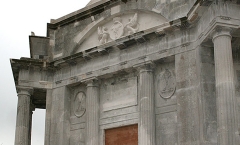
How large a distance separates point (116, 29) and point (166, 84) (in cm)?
401

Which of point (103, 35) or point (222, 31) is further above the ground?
point (103, 35)

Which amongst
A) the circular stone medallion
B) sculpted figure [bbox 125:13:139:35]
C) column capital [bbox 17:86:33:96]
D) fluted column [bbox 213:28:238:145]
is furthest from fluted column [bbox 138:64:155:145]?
column capital [bbox 17:86:33:96]

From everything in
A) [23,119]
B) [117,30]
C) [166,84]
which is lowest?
[23,119]

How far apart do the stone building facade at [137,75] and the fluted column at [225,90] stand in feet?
0.12

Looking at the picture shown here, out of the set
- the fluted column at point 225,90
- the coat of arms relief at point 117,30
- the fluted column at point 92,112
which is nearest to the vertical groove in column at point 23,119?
the fluted column at point 92,112

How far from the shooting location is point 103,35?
23.0 meters

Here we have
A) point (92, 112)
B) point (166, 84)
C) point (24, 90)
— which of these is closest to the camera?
point (166, 84)

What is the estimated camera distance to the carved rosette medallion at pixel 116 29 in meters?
22.5

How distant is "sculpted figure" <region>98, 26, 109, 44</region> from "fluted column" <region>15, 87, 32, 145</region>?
15.0ft

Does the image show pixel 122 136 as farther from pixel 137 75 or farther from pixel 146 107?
pixel 137 75

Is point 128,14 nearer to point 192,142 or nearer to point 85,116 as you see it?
point 85,116

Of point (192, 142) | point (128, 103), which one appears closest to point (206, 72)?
point (192, 142)

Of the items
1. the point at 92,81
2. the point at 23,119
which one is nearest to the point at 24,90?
the point at 23,119

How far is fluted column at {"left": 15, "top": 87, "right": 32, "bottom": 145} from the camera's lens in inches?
921
